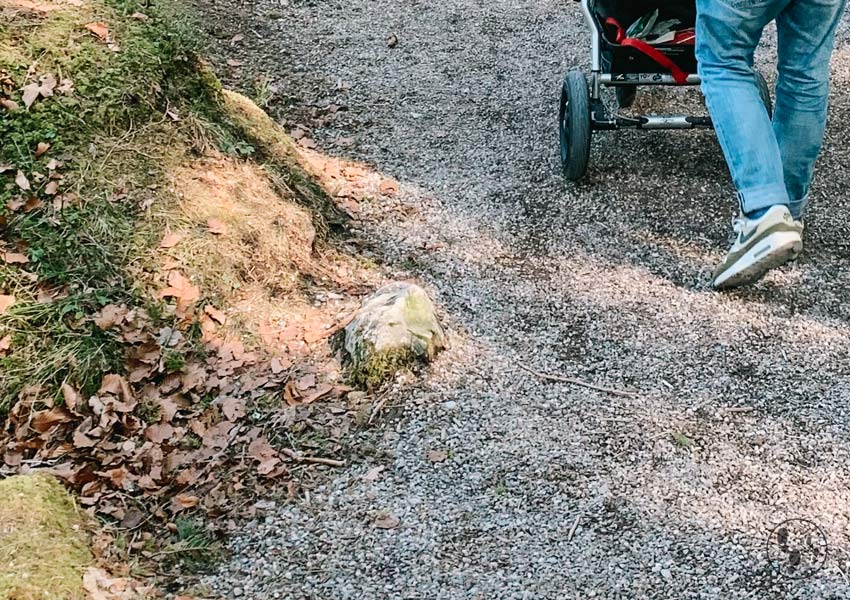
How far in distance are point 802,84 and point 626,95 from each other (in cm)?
146

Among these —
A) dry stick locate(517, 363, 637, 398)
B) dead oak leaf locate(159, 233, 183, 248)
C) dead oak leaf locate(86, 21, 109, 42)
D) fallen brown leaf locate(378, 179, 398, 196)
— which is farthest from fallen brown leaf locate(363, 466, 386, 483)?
dead oak leaf locate(86, 21, 109, 42)

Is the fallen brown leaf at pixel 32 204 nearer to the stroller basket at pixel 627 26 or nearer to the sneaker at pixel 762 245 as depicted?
the stroller basket at pixel 627 26

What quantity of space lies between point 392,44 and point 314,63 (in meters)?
0.52

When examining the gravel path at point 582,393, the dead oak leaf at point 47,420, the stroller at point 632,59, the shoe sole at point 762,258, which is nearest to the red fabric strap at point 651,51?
the stroller at point 632,59

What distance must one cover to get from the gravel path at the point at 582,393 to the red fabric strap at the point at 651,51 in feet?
1.53

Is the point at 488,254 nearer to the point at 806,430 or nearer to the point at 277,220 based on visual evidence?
the point at 277,220

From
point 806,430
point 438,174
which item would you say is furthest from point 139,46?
point 806,430

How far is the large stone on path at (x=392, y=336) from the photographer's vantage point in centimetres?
301

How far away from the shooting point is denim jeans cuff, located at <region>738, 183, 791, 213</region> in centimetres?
303

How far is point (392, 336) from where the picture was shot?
3.02 meters

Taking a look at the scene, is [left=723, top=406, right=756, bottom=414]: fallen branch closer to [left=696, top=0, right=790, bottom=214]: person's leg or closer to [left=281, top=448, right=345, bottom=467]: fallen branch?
[left=696, top=0, right=790, bottom=214]: person's leg

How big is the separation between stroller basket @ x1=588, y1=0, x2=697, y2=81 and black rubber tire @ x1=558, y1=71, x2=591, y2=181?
149 mm
